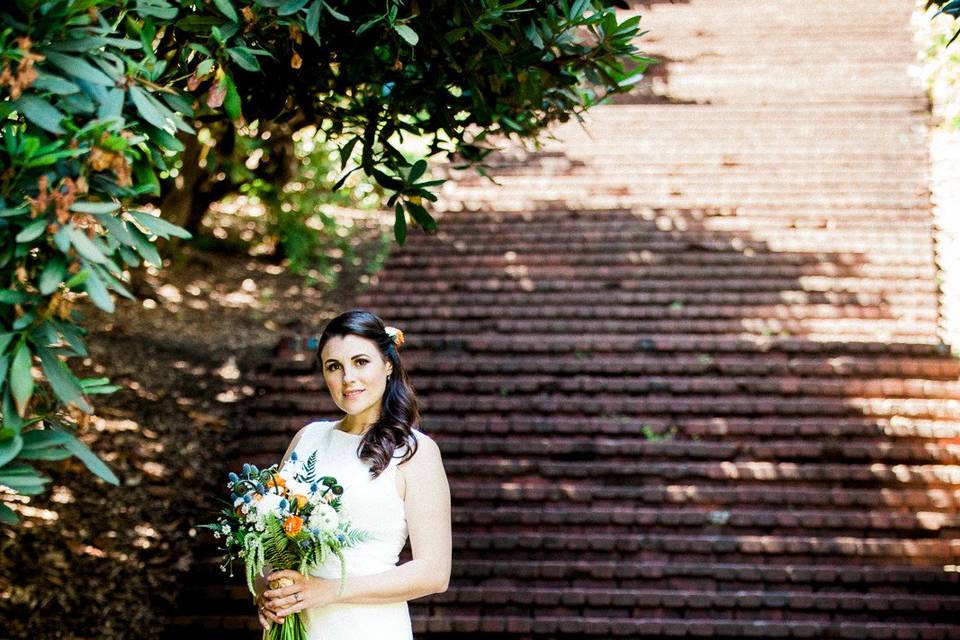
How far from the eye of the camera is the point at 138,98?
250cm

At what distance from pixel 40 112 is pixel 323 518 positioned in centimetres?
126

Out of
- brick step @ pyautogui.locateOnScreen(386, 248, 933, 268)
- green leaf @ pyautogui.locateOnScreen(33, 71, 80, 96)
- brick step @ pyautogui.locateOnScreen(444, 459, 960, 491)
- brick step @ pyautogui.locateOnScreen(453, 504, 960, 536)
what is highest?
brick step @ pyautogui.locateOnScreen(386, 248, 933, 268)

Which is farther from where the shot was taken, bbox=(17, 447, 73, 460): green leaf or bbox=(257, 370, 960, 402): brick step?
bbox=(257, 370, 960, 402): brick step

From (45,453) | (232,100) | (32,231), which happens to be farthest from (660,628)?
(32,231)

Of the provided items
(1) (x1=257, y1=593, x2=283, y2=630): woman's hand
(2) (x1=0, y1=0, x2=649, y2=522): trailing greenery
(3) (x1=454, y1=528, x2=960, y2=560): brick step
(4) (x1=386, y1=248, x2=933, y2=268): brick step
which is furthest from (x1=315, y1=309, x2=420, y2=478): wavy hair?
(4) (x1=386, y1=248, x2=933, y2=268): brick step

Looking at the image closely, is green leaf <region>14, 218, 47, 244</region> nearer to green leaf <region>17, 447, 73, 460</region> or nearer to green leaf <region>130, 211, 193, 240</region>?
green leaf <region>130, 211, 193, 240</region>

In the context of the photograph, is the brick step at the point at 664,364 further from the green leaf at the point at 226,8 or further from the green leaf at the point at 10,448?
the green leaf at the point at 10,448

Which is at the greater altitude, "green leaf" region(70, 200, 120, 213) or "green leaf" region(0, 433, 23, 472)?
"green leaf" region(70, 200, 120, 213)

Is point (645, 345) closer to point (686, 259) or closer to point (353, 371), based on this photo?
point (686, 259)

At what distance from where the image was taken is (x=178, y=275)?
32.8ft

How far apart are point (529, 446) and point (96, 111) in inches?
164

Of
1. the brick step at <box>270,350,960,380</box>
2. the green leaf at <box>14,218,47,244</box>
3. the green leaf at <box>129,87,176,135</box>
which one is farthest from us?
the brick step at <box>270,350,960,380</box>

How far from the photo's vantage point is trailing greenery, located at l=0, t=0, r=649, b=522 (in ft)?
7.34

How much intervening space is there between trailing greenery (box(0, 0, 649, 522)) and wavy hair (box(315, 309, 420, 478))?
0.62m
